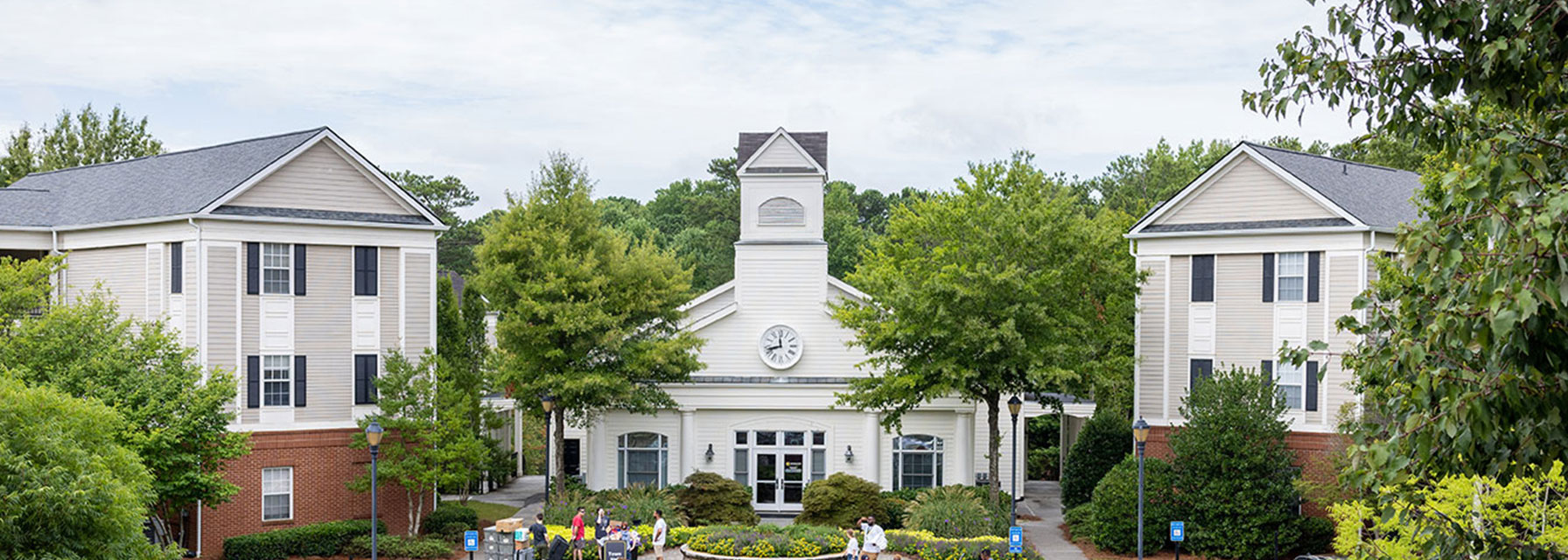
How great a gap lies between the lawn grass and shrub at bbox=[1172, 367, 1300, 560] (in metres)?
18.1

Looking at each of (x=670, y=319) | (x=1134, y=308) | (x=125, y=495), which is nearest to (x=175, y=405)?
(x=125, y=495)

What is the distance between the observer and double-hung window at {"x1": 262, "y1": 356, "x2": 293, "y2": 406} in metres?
32.4

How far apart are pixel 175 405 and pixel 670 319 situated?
12952mm

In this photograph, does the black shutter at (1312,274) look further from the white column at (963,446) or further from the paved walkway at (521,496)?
the paved walkway at (521,496)

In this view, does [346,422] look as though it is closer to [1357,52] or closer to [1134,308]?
[1134,308]

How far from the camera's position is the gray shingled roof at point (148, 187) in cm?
3256

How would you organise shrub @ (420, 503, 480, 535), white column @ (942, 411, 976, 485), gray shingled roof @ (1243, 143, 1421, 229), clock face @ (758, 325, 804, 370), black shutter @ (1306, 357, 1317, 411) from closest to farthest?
gray shingled roof @ (1243, 143, 1421, 229)
black shutter @ (1306, 357, 1317, 411)
shrub @ (420, 503, 480, 535)
white column @ (942, 411, 976, 485)
clock face @ (758, 325, 804, 370)

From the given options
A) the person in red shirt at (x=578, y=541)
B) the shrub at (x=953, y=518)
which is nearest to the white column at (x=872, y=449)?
the shrub at (x=953, y=518)

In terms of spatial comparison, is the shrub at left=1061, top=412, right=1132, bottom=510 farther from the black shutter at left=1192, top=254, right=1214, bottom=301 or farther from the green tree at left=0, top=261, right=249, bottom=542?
A: the green tree at left=0, top=261, right=249, bottom=542

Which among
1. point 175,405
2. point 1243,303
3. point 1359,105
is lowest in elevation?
point 175,405

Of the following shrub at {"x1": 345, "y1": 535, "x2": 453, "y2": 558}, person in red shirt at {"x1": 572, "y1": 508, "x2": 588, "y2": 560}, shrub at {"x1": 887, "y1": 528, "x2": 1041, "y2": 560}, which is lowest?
shrub at {"x1": 345, "y1": 535, "x2": 453, "y2": 558}

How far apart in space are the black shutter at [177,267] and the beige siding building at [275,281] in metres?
0.04

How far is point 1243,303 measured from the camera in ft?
110

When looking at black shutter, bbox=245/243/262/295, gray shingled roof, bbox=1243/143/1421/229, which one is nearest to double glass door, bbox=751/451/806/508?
black shutter, bbox=245/243/262/295
